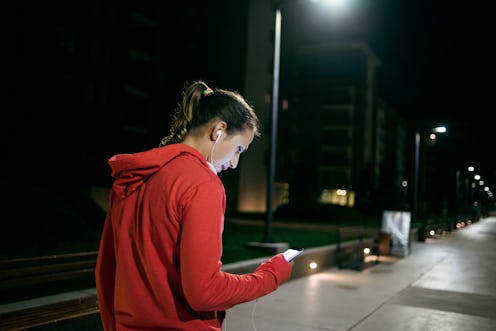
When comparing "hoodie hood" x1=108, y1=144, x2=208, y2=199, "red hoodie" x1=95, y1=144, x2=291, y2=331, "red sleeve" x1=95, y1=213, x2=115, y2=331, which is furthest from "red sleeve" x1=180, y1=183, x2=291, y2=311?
"red sleeve" x1=95, y1=213, x2=115, y2=331

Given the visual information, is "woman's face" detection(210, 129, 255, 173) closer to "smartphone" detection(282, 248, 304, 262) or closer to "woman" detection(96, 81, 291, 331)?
"woman" detection(96, 81, 291, 331)

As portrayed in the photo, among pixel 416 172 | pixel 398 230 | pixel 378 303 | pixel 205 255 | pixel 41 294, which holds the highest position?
pixel 416 172

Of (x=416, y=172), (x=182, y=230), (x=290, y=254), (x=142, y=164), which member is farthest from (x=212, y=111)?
Answer: (x=416, y=172)

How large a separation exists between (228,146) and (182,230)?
0.39m

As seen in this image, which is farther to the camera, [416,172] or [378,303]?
[416,172]

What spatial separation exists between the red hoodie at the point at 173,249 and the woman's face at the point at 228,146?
13 centimetres

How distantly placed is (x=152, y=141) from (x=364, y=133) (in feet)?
155

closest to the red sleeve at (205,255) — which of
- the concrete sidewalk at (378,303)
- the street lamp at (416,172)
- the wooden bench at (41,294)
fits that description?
the concrete sidewalk at (378,303)

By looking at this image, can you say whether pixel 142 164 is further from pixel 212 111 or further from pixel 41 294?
pixel 41 294

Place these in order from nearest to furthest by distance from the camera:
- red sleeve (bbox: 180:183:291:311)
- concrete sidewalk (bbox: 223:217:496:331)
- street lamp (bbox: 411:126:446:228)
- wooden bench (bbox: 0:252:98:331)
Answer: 1. red sleeve (bbox: 180:183:291:311)
2. wooden bench (bbox: 0:252:98:331)
3. concrete sidewalk (bbox: 223:217:496:331)
4. street lamp (bbox: 411:126:446:228)

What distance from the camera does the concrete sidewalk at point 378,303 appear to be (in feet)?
20.6

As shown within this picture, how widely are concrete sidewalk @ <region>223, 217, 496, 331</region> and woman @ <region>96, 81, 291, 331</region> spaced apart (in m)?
2.43

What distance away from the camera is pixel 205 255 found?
56.0 inches

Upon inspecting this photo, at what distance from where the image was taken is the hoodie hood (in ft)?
5.10
